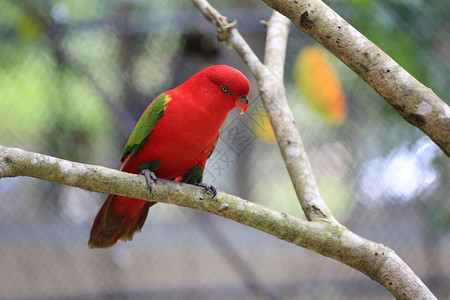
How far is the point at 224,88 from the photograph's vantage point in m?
Answer: 1.21

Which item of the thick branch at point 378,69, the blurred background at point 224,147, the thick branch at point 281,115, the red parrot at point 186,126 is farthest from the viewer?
the blurred background at point 224,147

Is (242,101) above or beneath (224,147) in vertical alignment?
beneath

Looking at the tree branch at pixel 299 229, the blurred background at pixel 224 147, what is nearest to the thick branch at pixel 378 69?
the tree branch at pixel 299 229

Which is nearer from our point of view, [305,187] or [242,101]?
[305,187]

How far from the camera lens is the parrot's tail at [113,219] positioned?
1.29 m

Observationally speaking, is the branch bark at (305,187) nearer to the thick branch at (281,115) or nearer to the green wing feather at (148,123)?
the thick branch at (281,115)

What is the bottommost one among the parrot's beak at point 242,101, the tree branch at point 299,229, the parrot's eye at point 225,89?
the tree branch at point 299,229

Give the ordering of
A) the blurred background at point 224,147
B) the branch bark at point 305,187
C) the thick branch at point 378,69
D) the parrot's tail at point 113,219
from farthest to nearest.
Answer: the blurred background at point 224,147 < the parrot's tail at point 113,219 < the branch bark at point 305,187 < the thick branch at point 378,69

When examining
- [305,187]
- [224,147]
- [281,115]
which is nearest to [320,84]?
[224,147]

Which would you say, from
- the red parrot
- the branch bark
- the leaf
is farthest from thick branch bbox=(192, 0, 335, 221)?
the leaf

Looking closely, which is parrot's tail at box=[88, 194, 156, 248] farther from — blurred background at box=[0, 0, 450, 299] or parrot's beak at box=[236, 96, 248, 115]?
blurred background at box=[0, 0, 450, 299]

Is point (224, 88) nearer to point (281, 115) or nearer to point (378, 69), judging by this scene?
point (281, 115)

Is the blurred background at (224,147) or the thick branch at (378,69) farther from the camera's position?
the blurred background at (224,147)

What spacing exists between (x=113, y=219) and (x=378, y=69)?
81cm
